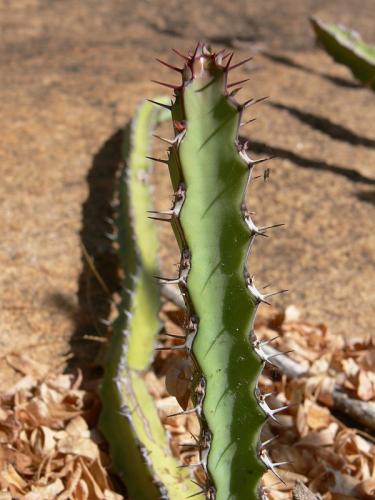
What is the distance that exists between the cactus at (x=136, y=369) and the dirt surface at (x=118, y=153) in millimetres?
232

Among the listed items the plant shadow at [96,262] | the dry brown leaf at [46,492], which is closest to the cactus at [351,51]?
the plant shadow at [96,262]

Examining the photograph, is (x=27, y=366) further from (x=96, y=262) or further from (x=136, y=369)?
(x=96, y=262)

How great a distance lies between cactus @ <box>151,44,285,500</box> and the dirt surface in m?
0.94

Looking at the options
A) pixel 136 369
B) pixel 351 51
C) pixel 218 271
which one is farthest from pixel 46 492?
pixel 351 51

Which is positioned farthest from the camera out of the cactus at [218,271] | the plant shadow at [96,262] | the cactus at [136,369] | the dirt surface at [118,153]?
the dirt surface at [118,153]

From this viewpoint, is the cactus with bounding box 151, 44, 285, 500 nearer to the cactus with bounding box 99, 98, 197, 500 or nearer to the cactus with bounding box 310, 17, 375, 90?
the cactus with bounding box 99, 98, 197, 500

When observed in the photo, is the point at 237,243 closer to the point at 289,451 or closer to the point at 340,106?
the point at 289,451

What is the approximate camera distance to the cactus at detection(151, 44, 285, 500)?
4.92ft

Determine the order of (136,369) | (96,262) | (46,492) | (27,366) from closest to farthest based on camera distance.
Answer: (46,492), (136,369), (27,366), (96,262)

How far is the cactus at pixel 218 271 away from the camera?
59.0 inches

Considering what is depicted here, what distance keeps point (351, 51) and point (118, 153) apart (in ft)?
3.80

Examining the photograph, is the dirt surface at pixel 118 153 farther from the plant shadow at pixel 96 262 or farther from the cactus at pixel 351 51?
the cactus at pixel 351 51

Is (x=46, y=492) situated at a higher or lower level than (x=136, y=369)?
lower

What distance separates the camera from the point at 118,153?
3545mm
